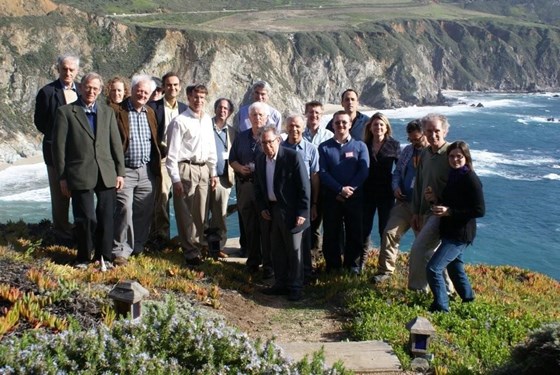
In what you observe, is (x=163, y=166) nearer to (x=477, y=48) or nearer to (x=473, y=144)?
(x=473, y=144)

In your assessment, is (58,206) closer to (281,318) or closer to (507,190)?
(281,318)

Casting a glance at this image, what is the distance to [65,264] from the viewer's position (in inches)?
289

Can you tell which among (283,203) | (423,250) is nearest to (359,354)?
(423,250)

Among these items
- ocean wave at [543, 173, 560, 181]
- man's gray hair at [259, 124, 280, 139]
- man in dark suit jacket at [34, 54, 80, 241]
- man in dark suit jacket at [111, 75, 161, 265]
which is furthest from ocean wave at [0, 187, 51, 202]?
ocean wave at [543, 173, 560, 181]

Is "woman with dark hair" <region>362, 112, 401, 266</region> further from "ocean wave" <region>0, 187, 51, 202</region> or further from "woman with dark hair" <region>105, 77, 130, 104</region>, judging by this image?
"ocean wave" <region>0, 187, 51, 202</region>

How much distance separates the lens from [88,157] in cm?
678

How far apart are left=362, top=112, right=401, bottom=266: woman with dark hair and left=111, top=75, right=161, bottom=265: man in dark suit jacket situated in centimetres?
295

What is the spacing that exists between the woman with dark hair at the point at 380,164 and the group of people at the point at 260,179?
2 centimetres

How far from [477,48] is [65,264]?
140m

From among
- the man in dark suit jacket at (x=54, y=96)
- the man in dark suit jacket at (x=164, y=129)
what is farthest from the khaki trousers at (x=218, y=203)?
the man in dark suit jacket at (x=54, y=96)

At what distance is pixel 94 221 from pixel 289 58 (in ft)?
288

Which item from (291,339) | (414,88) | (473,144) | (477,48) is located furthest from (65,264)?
(477,48)

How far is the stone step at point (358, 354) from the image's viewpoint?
5.25m

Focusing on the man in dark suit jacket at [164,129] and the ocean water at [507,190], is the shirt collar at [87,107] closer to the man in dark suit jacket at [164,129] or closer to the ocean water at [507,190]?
the man in dark suit jacket at [164,129]
